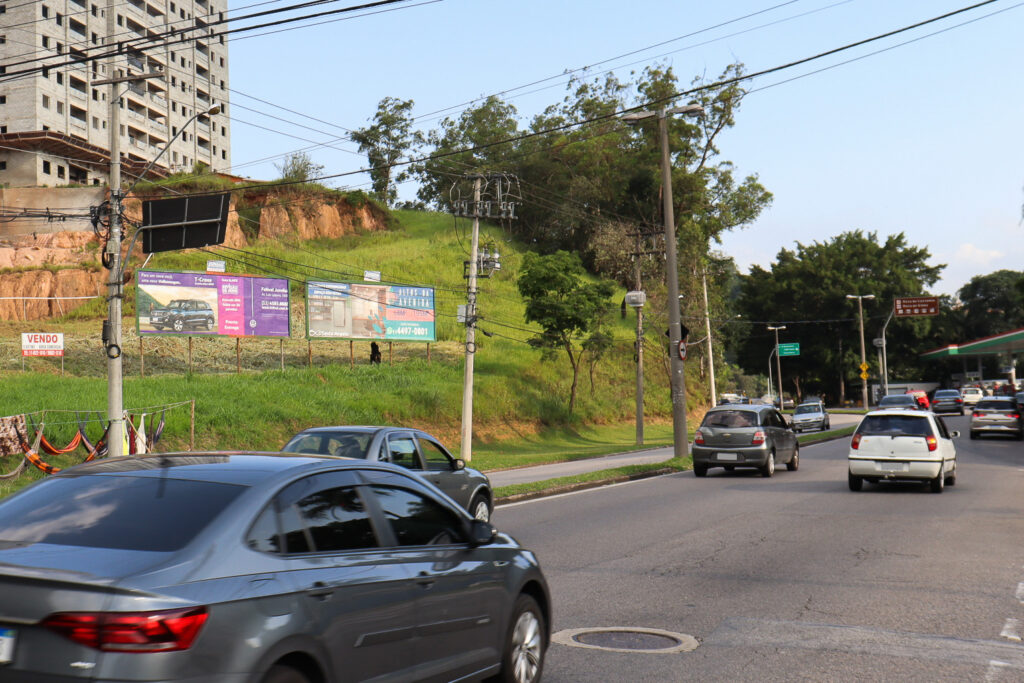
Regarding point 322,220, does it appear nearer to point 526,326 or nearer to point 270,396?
point 526,326

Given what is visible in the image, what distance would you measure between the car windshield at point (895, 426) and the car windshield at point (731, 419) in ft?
13.3

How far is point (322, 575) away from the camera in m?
4.19

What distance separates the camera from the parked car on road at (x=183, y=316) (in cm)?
3797

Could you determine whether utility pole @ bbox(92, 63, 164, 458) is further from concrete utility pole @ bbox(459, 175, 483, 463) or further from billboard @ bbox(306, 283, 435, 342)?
billboard @ bbox(306, 283, 435, 342)

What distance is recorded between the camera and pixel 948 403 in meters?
63.9

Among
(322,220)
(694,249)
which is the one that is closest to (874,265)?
(694,249)

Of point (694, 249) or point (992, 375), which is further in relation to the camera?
point (992, 375)

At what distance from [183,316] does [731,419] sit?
23.9 m

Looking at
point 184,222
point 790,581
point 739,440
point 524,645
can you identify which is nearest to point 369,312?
point 184,222

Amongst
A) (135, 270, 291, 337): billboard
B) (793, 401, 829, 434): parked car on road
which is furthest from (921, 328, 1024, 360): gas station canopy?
(135, 270, 291, 337): billboard

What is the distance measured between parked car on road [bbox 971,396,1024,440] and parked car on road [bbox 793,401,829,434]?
840cm

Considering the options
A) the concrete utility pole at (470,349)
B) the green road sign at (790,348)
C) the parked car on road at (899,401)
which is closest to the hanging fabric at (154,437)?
the concrete utility pole at (470,349)

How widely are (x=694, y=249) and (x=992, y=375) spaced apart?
2951 inches

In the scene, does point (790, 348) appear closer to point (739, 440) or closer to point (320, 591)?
point (739, 440)
